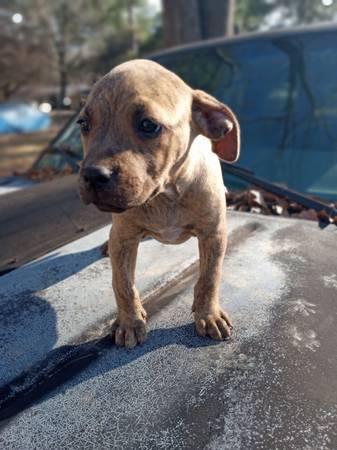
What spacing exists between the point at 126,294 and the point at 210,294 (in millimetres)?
311

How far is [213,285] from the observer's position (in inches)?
66.8

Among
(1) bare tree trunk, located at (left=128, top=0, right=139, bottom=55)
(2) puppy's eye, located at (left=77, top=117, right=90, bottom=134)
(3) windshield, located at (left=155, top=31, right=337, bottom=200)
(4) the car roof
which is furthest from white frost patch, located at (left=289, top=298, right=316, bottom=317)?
(1) bare tree trunk, located at (left=128, top=0, right=139, bottom=55)

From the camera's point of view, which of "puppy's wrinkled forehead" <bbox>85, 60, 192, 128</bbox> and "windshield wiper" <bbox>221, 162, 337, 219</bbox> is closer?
"puppy's wrinkled forehead" <bbox>85, 60, 192, 128</bbox>

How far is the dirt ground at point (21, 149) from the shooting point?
35.0 feet

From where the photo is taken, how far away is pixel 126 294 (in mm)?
1643

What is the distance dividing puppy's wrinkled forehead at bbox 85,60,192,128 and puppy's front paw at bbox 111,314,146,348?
0.68 meters

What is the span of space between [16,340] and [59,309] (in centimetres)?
23

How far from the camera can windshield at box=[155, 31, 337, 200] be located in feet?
9.39

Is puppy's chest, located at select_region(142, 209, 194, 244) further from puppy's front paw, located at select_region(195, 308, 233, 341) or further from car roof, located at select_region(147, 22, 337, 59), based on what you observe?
car roof, located at select_region(147, 22, 337, 59)

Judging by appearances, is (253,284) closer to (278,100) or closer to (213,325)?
(213,325)

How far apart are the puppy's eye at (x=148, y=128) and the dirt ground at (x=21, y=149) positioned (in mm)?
8070

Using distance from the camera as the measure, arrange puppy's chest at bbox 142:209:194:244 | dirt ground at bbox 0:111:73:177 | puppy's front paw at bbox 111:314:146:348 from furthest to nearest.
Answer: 1. dirt ground at bbox 0:111:73:177
2. puppy's chest at bbox 142:209:194:244
3. puppy's front paw at bbox 111:314:146:348

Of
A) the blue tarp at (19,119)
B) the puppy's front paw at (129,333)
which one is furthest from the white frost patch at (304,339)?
the blue tarp at (19,119)

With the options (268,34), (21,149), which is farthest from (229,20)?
(21,149)
